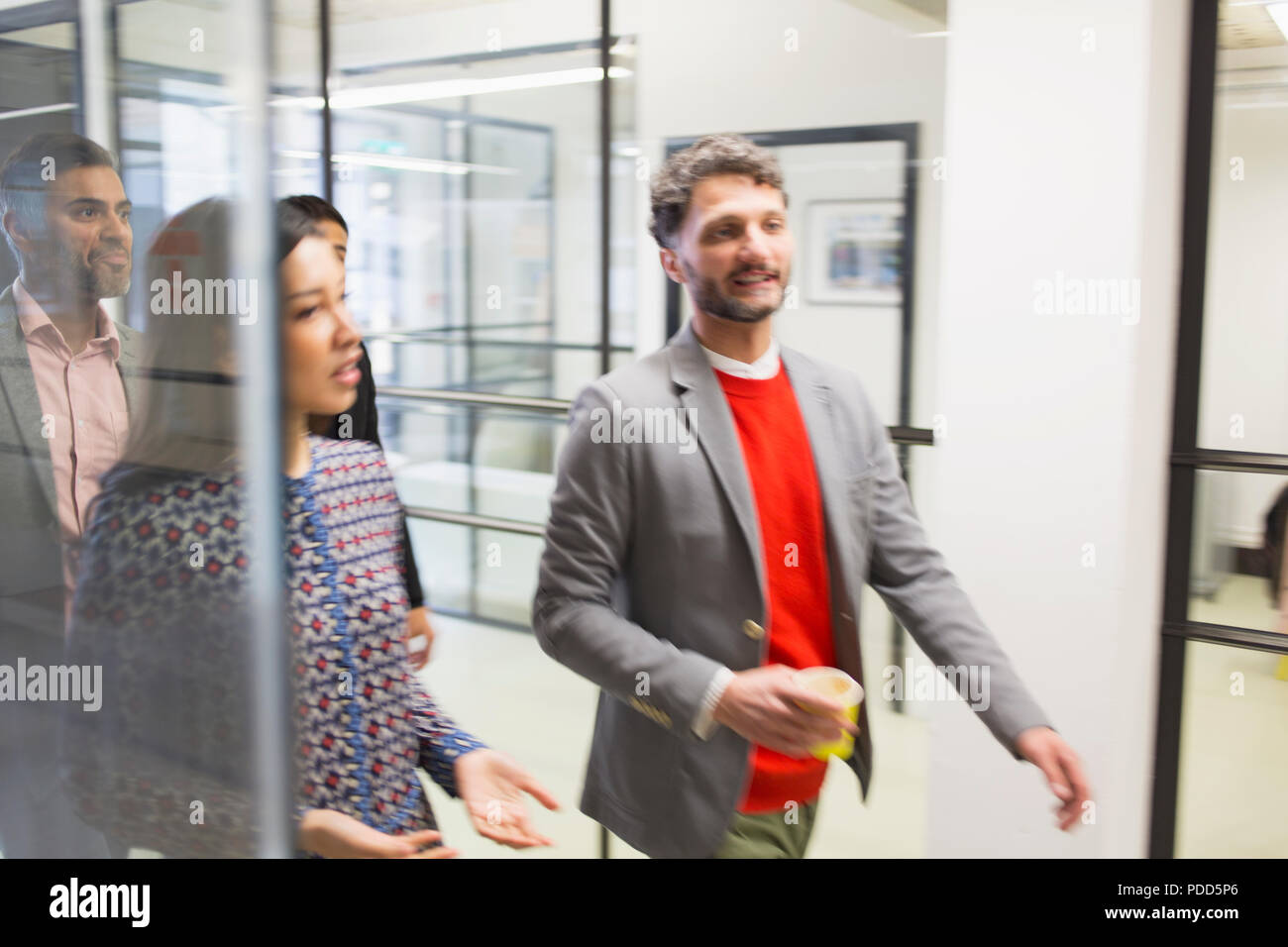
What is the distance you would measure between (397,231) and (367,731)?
4.38 metres

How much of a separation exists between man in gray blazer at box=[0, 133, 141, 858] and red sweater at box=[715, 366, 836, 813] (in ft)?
3.21

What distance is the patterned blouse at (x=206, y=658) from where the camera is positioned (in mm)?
958

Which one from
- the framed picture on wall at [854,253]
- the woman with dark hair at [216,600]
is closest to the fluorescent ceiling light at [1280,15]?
the framed picture on wall at [854,253]

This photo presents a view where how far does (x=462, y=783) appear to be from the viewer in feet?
4.58

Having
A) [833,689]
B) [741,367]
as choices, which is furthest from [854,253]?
[833,689]

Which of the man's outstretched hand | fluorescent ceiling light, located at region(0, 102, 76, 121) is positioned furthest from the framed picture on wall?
fluorescent ceiling light, located at region(0, 102, 76, 121)

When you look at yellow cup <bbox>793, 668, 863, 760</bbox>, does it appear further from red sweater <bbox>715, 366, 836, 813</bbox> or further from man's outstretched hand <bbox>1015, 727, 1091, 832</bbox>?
man's outstretched hand <bbox>1015, 727, 1091, 832</bbox>

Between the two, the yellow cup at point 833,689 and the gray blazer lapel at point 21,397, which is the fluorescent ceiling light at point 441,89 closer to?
the yellow cup at point 833,689

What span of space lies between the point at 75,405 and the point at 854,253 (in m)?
3.06

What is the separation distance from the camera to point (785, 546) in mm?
1754

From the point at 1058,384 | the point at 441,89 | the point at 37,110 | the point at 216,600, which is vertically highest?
the point at 441,89

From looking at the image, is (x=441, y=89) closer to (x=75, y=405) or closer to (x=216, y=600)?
(x=75, y=405)

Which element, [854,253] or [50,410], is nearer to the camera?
[50,410]

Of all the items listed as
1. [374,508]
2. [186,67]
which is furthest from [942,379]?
[186,67]
